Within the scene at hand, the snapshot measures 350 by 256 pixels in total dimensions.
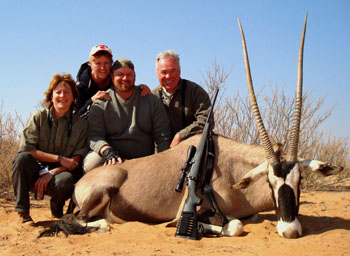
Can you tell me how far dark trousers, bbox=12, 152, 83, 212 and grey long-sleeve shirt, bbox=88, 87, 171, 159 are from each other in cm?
78

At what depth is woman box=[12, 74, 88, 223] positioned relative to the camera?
507 centimetres

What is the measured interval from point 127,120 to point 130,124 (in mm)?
77

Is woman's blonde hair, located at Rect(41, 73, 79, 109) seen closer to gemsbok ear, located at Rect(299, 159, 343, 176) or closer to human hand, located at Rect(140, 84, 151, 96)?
human hand, located at Rect(140, 84, 151, 96)

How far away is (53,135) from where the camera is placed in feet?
17.6

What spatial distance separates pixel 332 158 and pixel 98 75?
19.7 ft

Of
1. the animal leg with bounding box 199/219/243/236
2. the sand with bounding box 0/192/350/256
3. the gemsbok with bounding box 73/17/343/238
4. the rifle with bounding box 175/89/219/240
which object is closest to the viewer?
the sand with bounding box 0/192/350/256

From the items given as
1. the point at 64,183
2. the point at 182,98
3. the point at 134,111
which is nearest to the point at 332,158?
the point at 182,98

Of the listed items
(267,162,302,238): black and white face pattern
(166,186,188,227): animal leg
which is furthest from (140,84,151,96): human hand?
(267,162,302,238): black and white face pattern

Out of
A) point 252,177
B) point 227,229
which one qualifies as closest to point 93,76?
point 252,177

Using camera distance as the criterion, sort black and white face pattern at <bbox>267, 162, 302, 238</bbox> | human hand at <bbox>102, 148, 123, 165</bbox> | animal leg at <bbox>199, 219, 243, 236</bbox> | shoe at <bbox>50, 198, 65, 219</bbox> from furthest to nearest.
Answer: shoe at <bbox>50, 198, 65, 219</bbox>, human hand at <bbox>102, 148, 123, 165</bbox>, animal leg at <bbox>199, 219, 243, 236</bbox>, black and white face pattern at <bbox>267, 162, 302, 238</bbox>

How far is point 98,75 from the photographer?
6527mm

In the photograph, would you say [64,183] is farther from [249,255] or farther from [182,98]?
[249,255]

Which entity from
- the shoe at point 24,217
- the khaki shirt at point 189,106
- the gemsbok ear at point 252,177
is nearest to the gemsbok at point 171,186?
the gemsbok ear at point 252,177

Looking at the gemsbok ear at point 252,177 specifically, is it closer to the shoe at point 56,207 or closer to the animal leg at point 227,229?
the animal leg at point 227,229
